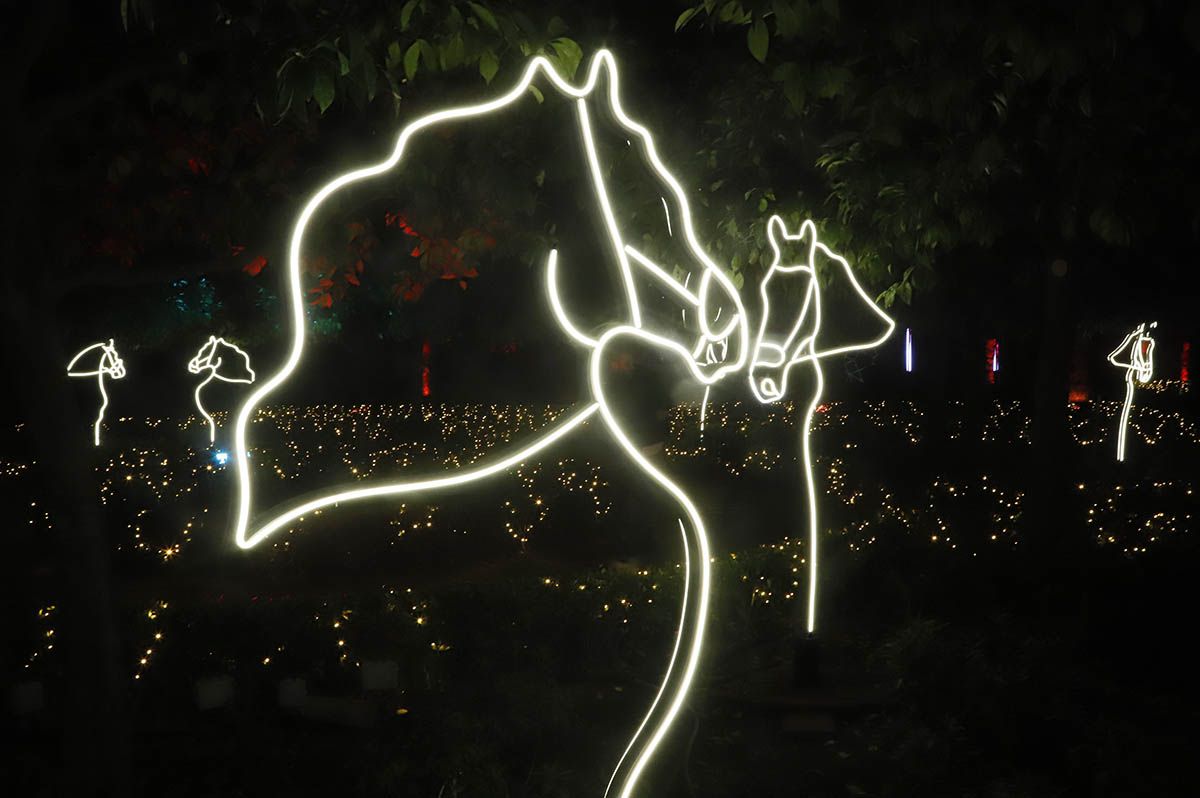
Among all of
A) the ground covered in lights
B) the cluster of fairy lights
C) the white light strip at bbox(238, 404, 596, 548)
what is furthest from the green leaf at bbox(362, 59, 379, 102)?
the cluster of fairy lights

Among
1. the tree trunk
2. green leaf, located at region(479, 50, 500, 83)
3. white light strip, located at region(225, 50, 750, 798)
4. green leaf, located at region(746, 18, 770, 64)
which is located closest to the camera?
white light strip, located at region(225, 50, 750, 798)

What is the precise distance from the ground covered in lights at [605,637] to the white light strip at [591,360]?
0.71 meters

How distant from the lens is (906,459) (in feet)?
47.3

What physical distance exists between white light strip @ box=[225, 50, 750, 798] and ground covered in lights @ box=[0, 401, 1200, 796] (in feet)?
2.34

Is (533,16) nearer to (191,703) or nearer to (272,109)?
(272,109)

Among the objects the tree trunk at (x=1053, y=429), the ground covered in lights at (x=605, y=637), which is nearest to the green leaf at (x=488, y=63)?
the ground covered in lights at (x=605, y=637)

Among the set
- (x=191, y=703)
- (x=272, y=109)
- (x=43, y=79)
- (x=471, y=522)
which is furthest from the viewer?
(x=471, y=522)

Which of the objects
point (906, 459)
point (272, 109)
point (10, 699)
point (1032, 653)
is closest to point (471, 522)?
point (906, 459)

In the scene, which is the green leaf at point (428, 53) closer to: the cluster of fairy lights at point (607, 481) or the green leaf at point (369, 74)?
the green leaf at point (369, 74)

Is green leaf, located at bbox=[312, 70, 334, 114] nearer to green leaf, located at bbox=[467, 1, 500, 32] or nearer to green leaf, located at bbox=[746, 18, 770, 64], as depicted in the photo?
green leaf, located at bbox=[467, 1, 500, 32]

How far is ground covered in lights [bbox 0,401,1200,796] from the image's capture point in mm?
5379

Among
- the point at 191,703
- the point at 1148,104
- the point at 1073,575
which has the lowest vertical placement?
the point at 191,703

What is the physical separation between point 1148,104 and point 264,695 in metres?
6.29

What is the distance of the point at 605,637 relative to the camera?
25.6 feet
